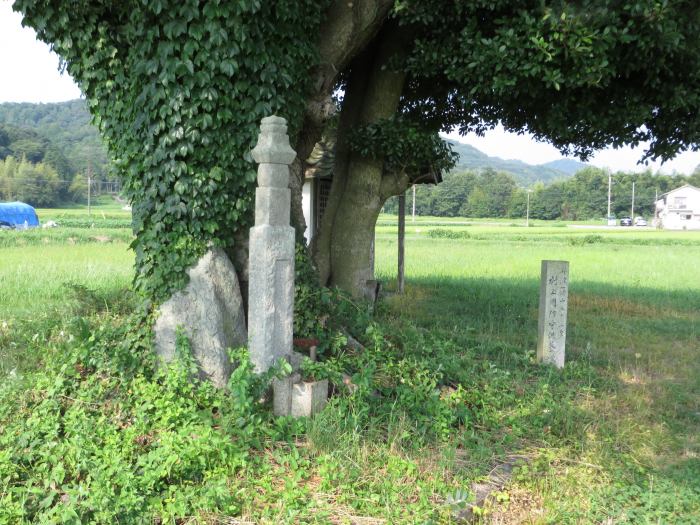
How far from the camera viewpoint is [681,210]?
78.7 meters

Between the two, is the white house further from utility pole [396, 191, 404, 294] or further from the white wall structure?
the white wall structure

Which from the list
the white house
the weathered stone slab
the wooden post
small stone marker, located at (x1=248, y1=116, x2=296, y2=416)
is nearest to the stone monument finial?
small stone marker, located at (x1=248, y1=116, x2=296, y2=416)

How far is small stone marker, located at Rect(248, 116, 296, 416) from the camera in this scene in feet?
15.3

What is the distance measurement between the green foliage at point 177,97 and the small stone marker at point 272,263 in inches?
27.2

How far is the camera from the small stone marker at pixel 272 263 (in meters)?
4.66

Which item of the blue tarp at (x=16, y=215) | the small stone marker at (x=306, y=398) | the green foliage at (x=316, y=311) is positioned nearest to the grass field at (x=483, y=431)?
the small stone marker at (x=306, y=398)

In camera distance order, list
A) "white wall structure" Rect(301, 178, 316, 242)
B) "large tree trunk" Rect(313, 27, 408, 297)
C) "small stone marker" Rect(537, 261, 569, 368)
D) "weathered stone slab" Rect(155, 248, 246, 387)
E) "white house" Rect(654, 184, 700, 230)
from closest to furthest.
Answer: "weathered stone slab" Rect(155, 248, 246, 387) < "small stone marker" Rect(537, 261, 569, 368) < "large tree trunk" Rect(313, 27, 408, 297) < "white wall structure" Rect(301, 178, 316, 242) < "white house" Rect(654, 184, 700, 230)

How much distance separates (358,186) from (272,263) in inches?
173

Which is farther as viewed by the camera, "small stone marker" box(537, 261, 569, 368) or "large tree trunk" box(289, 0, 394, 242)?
"small stone marker" box(537, 261, 569, 368)

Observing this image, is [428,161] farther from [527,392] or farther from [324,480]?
[324,480]

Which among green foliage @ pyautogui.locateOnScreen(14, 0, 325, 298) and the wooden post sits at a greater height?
green foliage @ pyautogui.locateOnScreen(14, 0, 325, 298)

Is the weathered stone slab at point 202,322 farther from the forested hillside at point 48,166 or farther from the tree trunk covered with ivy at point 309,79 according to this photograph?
the forested hillside at point 48,166

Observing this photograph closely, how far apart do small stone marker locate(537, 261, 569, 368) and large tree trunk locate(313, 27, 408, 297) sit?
9.36 feet

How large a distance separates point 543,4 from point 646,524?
5320mm
